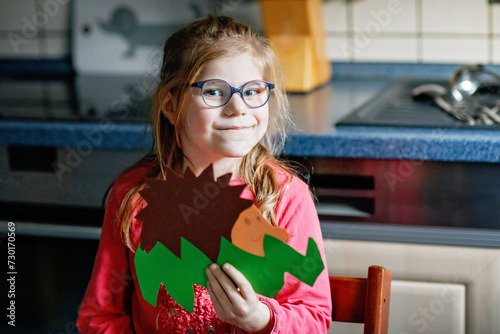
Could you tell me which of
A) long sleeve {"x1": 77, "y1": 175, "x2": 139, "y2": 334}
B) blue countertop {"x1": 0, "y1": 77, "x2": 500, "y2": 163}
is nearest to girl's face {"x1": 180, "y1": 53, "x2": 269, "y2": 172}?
long sleeve {"x1": 77, "y1": 175, "x2": 139, "y2": 334}

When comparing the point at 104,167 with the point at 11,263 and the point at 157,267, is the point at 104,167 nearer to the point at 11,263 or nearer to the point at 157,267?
the point at 11,263

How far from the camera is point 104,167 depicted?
4.48ft

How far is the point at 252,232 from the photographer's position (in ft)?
2.34

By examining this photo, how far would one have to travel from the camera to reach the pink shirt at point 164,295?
872 millimetres

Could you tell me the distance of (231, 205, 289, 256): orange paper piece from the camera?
2.29 ft

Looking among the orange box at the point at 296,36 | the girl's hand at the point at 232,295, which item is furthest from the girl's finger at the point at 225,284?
the orange box at the point at 296,36

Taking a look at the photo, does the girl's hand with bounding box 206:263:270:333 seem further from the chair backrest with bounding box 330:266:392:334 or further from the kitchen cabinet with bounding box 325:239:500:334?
the kitchen cabinet with bounding box 325:239:500:334

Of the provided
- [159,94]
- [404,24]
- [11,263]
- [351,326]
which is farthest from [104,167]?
[404,24]

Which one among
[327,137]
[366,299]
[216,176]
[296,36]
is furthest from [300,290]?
[296,36]

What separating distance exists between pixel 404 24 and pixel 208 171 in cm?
125

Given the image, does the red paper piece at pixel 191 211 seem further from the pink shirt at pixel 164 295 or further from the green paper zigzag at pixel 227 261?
the pink shirt at pixel 164 295

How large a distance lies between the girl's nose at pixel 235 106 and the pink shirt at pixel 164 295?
0.14 metres

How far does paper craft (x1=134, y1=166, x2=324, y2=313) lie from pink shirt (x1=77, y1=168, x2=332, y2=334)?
0.12 m

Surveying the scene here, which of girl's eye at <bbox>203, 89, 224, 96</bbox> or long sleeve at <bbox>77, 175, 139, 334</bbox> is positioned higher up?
girl's eye at <bbox>203, 89, 224, 96</bbox>
